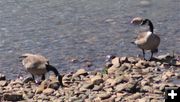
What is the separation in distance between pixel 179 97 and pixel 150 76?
645 centimetres

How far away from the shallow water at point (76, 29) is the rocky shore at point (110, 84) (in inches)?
43.0

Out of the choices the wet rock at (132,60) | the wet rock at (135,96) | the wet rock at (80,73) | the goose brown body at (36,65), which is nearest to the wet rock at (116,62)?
the wet rock at (132,60)

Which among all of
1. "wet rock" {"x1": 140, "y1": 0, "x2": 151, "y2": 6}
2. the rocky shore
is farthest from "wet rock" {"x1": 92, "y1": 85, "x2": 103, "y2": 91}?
"wet rock" {"x1": 140, "y1": 0, "x2": 151, "y2": 6}

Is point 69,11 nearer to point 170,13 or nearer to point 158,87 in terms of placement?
point 170,13

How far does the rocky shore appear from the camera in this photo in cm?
1187

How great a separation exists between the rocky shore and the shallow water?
109 centimetres

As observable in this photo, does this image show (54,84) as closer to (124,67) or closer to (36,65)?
(36,65)

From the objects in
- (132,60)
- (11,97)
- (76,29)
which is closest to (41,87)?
(11,97)

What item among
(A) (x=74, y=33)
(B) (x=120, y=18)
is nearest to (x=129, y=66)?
(A) (x=74, y=33)

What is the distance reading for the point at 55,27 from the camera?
19.8 m

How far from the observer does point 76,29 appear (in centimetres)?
1952

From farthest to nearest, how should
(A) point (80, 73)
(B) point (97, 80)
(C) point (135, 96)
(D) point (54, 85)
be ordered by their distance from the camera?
(A) point (80, 73) → (B) point (97, 80) → (D) point (54, 85) → (C) point (135, 96)

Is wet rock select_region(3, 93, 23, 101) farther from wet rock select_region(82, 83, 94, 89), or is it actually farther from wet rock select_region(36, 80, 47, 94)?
wet rock select_region(82, 83, 94, 89)

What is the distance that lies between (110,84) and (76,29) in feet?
22.7
